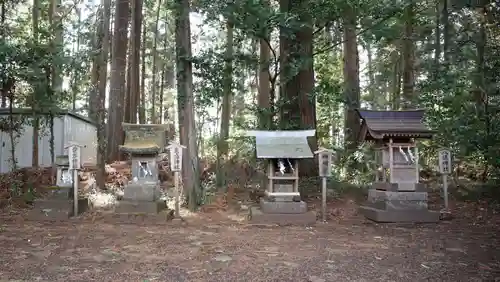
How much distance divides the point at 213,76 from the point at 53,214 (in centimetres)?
467

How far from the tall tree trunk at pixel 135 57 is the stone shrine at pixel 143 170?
7.23 metres

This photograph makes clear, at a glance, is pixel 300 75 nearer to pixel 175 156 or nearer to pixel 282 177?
pixel 282 177

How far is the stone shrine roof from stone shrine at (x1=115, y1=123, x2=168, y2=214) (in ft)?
15.2

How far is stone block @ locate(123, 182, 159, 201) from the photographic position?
31.9 ft

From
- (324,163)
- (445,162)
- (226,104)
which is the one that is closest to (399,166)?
(445,162)

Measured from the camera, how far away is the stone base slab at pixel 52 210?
9.51 m

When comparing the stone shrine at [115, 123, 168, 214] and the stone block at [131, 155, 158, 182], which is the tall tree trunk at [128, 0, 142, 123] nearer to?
the stone shrine at [115, 123, 168, 214]

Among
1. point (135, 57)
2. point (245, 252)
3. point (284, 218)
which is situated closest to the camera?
point (245, 252)

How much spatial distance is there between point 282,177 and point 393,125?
2683 mm

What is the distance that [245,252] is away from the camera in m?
6.79

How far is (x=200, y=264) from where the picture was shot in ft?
19.9

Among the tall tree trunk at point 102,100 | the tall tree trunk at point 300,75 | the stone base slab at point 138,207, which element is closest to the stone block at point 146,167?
the stone base slab at point 138,207

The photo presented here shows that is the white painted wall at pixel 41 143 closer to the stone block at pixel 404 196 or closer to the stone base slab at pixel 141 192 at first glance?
the stone base slab at pixel 141 192

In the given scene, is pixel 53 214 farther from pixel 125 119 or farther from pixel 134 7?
pixel 134 7
